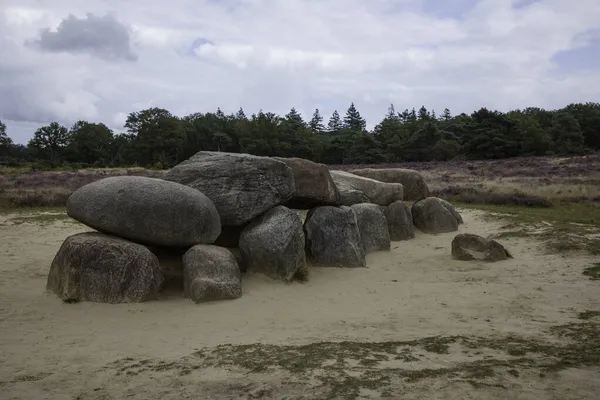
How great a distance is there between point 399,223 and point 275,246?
5630mm

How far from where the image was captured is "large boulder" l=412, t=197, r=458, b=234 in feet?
48.6

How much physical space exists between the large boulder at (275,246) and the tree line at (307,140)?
45.5 metres

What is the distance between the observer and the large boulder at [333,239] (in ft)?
36.0

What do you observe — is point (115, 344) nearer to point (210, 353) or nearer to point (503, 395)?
point (210, 353)

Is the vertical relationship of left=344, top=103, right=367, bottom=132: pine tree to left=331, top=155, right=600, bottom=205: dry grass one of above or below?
Answer: above

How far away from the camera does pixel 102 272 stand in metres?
7.84

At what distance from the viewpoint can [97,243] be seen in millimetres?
7969

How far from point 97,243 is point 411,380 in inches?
217

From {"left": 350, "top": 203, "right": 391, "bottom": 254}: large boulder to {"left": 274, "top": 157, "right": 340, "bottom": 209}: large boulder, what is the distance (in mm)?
1384

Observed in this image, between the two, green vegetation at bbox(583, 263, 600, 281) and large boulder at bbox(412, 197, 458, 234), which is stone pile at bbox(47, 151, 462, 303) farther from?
green vegetation at bbox(583, 263, 600, 281)

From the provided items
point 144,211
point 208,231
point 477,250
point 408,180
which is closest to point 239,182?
point 208,231

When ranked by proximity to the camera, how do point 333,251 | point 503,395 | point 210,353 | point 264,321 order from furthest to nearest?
point 333,251
point 264,321
point 210,353
point 503,395

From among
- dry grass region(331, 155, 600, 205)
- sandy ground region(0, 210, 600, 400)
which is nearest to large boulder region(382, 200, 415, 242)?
sandy ground region(0, 210, 600, 400)

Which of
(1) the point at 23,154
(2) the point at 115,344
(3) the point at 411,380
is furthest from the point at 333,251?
(1) the point at 23,154
